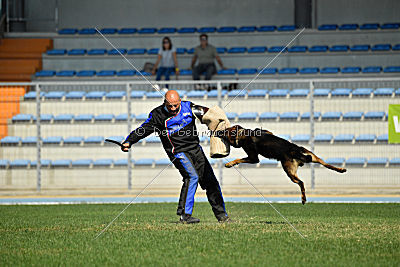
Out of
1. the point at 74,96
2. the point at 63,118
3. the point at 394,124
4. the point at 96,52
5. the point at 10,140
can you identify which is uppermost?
the point at 96,52

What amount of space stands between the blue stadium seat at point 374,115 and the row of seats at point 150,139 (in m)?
0.63

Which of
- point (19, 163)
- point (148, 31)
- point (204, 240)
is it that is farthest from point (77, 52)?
point (204, 240)

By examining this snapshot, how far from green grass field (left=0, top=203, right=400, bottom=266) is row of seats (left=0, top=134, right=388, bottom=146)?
5.44 metres

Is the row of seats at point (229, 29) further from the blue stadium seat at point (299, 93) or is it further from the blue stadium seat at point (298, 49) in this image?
the blue stadium seat at point (299, 93)

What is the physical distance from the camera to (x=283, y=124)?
56.9ft

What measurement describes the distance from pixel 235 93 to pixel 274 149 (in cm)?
909

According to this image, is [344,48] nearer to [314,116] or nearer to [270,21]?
[270,21]

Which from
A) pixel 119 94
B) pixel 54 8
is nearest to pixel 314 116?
pixel 119 94

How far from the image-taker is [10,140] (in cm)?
1775

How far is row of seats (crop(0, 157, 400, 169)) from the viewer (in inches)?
654

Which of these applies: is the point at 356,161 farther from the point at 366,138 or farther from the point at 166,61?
the point at 166,61

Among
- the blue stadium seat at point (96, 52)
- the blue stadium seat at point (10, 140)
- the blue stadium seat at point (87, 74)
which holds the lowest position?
the blue stadium seat at point (10, 140)

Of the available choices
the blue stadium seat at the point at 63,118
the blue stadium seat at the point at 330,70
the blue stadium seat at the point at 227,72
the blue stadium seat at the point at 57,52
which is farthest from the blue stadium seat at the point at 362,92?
the blue stadium seat at the point at 57,52

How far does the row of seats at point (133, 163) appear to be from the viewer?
1661 cm
